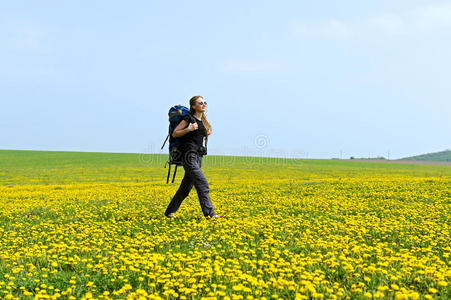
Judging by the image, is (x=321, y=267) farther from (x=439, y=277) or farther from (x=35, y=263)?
(x=35, y=263)

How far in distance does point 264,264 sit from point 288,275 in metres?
0.97

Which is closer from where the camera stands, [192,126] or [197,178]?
[192,126]

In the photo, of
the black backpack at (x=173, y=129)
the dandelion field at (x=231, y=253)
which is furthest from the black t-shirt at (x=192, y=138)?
the dandelion field at (x=231, y=253)

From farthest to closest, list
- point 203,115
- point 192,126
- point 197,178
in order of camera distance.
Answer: point 203,115 < point 197,178 < point 192,126

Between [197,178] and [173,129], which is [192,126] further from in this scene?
[197,178]

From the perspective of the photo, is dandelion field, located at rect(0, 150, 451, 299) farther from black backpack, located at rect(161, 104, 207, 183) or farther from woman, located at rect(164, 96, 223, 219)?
black backpack, located at rect(161, 104, 207, 183)

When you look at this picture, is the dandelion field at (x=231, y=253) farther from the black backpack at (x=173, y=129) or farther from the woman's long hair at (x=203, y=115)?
the woman's long hair at (x=203, y=115)

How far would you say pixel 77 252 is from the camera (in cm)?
676

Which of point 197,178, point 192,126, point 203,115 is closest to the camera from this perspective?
point 192,126

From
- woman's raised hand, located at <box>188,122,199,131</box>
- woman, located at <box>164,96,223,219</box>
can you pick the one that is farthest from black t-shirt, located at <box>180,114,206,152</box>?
woman's raised hand, located at <box>188,122,199,131</box>

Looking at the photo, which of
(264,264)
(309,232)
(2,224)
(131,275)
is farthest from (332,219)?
(2,224)

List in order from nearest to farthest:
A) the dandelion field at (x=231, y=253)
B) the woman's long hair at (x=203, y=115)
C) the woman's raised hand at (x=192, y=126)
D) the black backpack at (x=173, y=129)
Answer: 1. the dandelion field at (x=231, y=253)
2. the woman's raised hand at (x=192, y=126)
3. the black backpack at (x=173, y=129)
4. the woman's long hair at (x=203, y=115)

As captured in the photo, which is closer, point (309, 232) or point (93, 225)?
point (309, 232)


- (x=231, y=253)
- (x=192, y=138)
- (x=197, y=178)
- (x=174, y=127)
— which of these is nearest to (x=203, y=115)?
(x=192, y=138)
